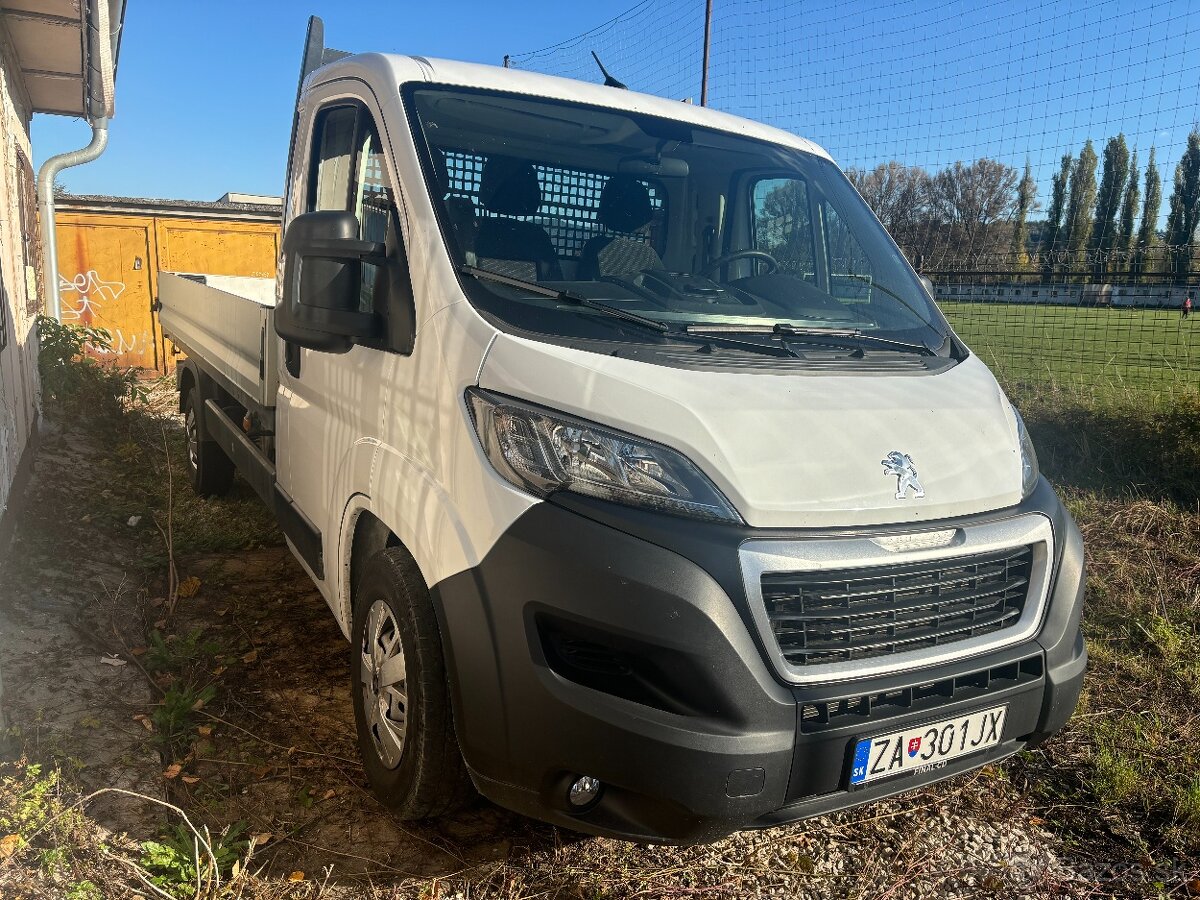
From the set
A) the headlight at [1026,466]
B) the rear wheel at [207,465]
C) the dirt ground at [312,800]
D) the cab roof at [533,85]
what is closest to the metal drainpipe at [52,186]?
the rear wheel at [207,465]

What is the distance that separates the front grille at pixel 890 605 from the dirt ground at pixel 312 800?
901 millimetres

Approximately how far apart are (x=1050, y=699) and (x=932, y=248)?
8.52m

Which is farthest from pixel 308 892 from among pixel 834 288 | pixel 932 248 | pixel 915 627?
pixel 932 248

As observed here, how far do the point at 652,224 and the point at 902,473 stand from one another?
1.33 m

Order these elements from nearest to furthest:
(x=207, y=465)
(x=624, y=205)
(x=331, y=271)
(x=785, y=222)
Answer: (x=331, y=271) < (x=624, y=205) < (x=785, y=222) < (x=207, y=465)

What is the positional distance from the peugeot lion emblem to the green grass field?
18.4 ft

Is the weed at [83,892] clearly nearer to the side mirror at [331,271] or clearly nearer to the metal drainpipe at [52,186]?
the side mirror at [331,271]

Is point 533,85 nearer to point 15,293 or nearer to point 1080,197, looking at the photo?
point 15,293

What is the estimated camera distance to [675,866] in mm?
2693

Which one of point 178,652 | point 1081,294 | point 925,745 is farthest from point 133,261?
point 925,745

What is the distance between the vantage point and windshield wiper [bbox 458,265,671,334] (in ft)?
8.22

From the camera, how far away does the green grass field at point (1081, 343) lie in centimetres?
749

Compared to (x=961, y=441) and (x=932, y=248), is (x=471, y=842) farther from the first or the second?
(x=932, y=248)

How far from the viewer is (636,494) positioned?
6.89 feet
